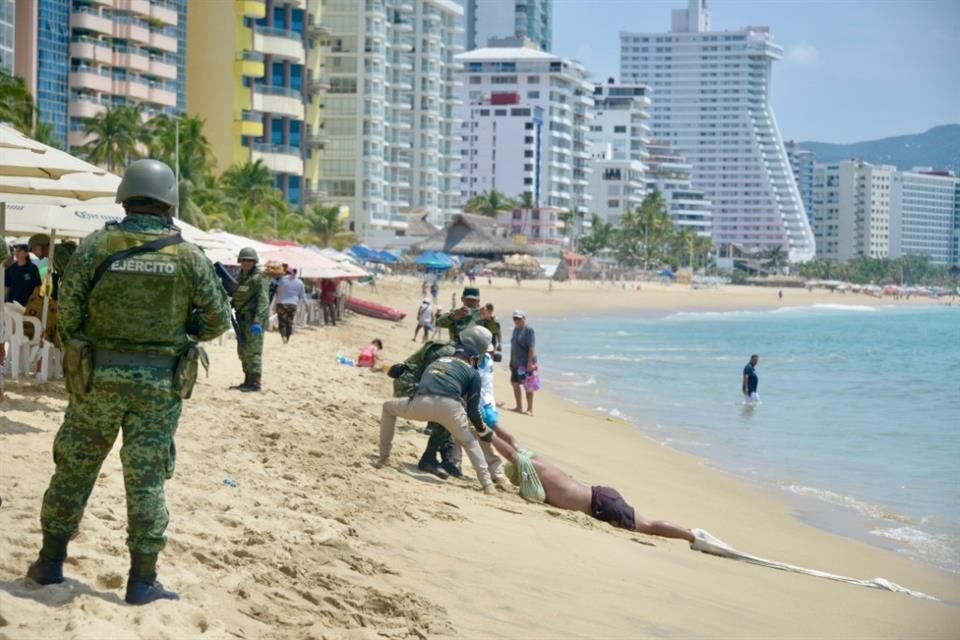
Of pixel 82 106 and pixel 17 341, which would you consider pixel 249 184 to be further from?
pixel 17 341

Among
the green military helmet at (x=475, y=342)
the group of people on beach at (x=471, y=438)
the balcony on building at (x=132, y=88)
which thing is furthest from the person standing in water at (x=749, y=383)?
the balcony on building at (x=132, y=88)

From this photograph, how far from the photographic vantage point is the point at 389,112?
354 ft

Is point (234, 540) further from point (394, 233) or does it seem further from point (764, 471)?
point (394, 233)

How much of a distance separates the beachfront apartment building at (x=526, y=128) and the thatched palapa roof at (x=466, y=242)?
→ 60964 millimetres

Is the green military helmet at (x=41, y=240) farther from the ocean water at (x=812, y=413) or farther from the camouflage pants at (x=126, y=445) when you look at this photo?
the camouflage pants at (x=126, y=445)

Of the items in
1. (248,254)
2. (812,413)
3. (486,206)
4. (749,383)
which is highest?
(486,206)

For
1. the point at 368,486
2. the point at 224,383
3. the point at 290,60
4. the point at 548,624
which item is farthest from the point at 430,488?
the point at 290,60

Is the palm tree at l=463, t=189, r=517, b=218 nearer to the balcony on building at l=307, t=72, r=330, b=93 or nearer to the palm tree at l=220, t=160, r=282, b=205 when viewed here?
the balcony on building at l=307, t=72, r=330, b=93

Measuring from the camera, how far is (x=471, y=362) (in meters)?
10.3

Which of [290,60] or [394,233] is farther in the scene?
[394,233]

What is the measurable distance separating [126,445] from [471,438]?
4.83 meters

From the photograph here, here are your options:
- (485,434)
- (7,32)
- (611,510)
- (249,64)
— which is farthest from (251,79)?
(611,510)

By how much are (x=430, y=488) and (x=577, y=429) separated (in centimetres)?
874

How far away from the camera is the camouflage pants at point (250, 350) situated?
43.2 ft
